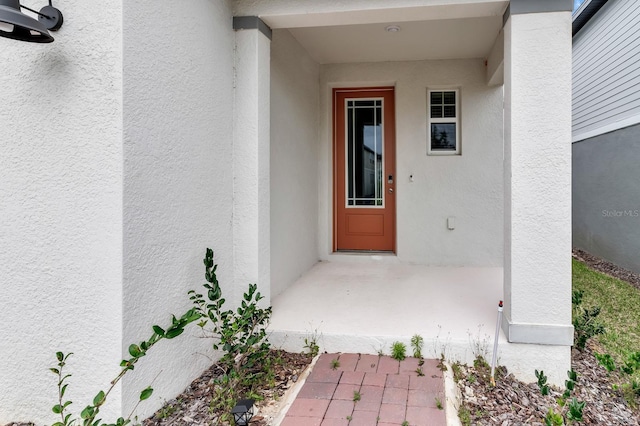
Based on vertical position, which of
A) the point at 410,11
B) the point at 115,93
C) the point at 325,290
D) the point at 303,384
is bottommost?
the point at 303,384

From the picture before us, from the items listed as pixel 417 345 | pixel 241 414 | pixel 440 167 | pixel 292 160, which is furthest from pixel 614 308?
pixel 241 414

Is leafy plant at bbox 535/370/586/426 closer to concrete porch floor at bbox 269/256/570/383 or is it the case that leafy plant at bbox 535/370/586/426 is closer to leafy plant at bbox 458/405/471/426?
concrete porch floor at bbox 269/256/570/383

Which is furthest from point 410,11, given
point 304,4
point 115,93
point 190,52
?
point 115,93

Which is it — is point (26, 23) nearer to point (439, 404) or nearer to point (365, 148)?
point (439, 404)

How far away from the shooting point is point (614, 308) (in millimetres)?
4973

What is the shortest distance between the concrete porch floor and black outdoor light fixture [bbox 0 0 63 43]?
2491mm

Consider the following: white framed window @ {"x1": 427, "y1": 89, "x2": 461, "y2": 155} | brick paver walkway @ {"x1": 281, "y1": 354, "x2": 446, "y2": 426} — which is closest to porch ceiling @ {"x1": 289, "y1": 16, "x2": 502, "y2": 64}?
white framed window @ {"x1": 427, "y1": 89, "x2": 461, "y2": 155}

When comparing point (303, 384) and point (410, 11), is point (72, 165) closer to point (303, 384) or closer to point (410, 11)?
point (303, 384)

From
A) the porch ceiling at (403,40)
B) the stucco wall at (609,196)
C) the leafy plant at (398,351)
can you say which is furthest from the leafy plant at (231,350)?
the stucco wall at (609,196)

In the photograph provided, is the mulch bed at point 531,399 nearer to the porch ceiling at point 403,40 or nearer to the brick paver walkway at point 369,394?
the brick paver walkway at point 369,394

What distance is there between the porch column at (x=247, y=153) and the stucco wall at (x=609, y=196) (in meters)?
6.63

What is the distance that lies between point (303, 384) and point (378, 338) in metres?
0.73

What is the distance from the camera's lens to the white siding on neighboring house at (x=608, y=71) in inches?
277

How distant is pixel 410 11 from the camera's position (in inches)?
125
